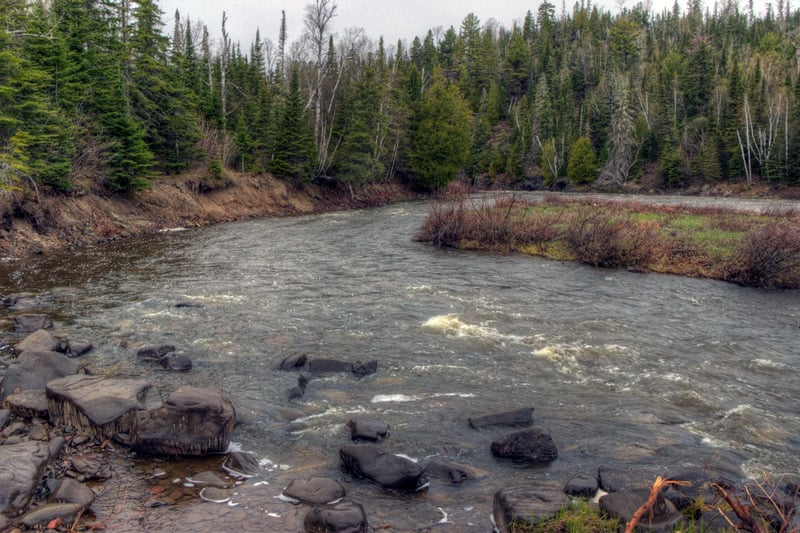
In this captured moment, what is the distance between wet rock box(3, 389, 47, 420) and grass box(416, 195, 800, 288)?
1881cm

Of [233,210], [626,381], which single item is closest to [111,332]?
[626,381]

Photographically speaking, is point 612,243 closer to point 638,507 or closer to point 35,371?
point 638,507

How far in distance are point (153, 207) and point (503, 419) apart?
29.3 meters

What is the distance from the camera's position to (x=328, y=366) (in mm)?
11367

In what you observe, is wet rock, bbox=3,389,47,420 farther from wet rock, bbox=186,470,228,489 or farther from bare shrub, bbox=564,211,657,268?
bare shrub, bbox=564,211,657,268

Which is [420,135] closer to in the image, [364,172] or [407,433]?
[364,172]

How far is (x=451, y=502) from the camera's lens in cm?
703

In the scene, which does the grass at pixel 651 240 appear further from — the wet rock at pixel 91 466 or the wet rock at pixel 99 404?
the wet rock at pixel 91 466

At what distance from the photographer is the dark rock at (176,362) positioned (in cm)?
1109

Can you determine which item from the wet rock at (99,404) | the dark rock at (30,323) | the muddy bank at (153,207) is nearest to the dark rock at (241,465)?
the wet rock at (99,404)

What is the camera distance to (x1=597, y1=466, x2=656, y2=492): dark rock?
715cm

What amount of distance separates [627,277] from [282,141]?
104ft

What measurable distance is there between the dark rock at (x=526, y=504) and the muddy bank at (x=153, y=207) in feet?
73.6

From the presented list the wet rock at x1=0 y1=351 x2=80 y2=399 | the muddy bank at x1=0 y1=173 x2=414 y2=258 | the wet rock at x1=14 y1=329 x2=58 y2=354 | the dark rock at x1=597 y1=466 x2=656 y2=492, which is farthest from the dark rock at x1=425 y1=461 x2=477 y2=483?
the muddy bank at x1=0 y1=173 x2=414 y2=258
